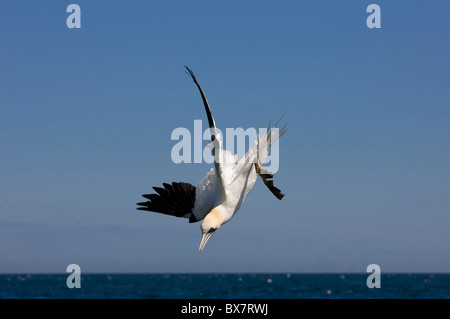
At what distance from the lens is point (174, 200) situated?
10.7 meters

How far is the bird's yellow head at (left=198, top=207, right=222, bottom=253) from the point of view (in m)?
8.93

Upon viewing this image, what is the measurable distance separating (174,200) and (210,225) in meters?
1.88

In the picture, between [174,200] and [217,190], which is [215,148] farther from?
[174,200]

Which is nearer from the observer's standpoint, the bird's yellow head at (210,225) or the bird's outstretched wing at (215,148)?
the bird's outstretched wing at (215,148)

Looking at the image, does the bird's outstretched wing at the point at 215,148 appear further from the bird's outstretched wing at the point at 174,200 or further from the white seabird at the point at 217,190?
the bird's outstretched wing at the point at 174,200

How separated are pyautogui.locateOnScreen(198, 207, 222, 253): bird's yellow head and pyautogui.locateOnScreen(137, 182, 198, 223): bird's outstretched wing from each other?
118cm

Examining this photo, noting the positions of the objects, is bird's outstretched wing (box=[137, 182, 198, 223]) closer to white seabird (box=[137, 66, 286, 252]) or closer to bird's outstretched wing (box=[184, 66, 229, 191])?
white seabird (box=[137, 66, 286, 252])

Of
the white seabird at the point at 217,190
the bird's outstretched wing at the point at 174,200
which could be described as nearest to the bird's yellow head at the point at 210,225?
the white seabird at the point at 217,190

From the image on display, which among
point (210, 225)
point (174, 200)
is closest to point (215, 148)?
point (210, 225)

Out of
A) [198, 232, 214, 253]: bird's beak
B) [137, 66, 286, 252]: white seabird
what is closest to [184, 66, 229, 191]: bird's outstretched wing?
[137, 66, 286, 252]: white seabird

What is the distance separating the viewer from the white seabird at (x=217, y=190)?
905cm
